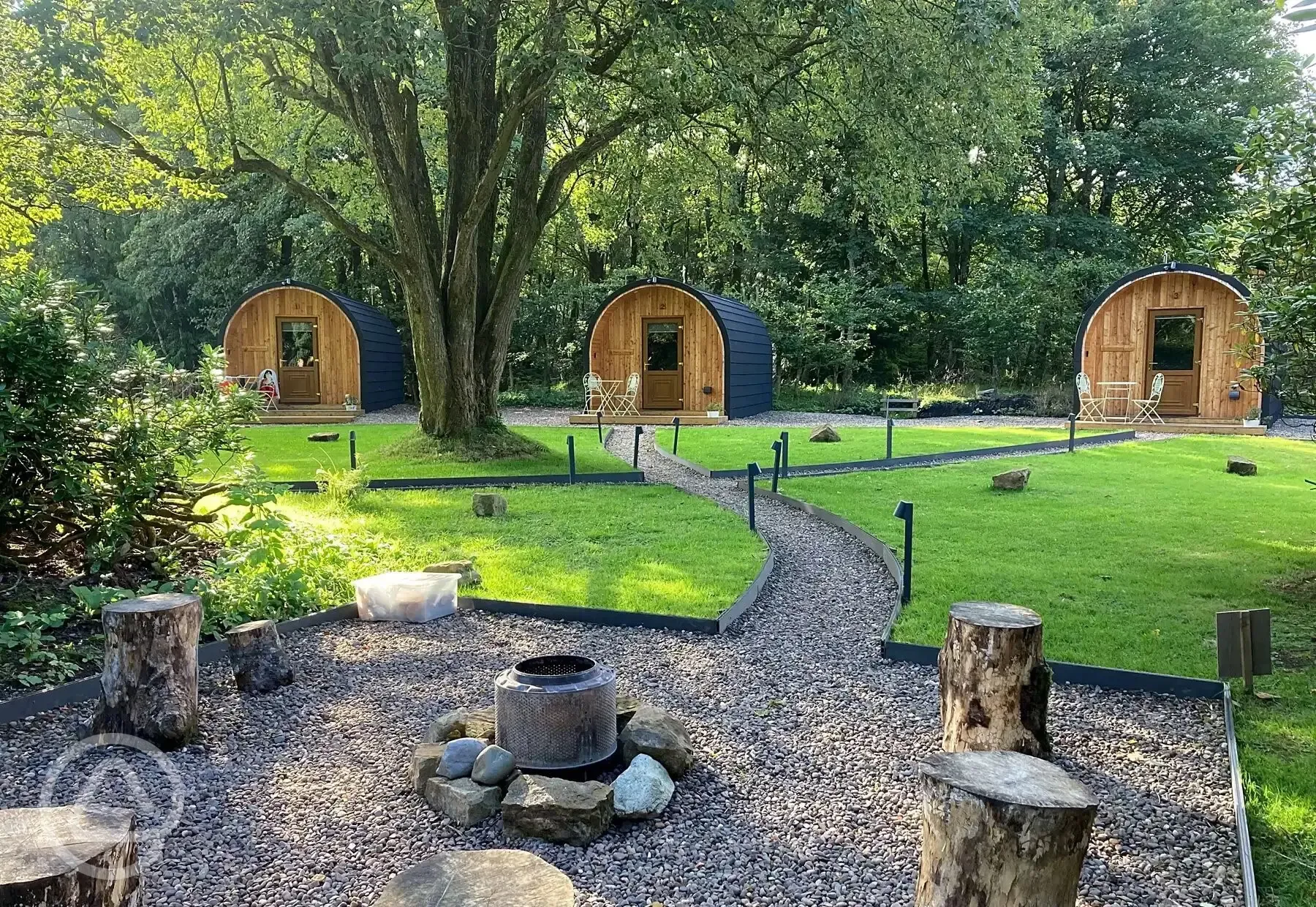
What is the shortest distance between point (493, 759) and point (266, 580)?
9.53ft

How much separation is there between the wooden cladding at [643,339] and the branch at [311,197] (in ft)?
29.3

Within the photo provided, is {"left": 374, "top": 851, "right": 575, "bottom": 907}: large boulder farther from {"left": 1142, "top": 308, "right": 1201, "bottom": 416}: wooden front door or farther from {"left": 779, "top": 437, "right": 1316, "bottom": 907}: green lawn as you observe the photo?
{"left": 1142, "top": 308, "right": 1201, "bottom": 416}: wooden front door

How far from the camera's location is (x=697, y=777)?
3.44 metres

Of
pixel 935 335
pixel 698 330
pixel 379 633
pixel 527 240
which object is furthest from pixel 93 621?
pixel 935 335

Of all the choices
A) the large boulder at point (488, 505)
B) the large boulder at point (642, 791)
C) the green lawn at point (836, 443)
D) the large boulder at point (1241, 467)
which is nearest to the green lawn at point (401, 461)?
the green lawn at point (836, 443)

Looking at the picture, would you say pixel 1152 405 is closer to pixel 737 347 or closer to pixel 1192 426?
pixel 1192 426

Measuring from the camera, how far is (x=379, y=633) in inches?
212

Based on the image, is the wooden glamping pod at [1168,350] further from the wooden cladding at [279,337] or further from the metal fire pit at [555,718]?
the metal fire pit at [555,718]

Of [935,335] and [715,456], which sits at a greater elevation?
[935,335]

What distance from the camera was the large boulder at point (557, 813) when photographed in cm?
298

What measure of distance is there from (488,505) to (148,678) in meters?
4.90

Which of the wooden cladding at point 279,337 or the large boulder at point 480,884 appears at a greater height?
the wooden cladding at point 279,337

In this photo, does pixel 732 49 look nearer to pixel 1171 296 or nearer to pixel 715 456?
pixel 715 456

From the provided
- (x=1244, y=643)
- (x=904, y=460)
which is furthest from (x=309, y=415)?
(x=1244, y=643)
